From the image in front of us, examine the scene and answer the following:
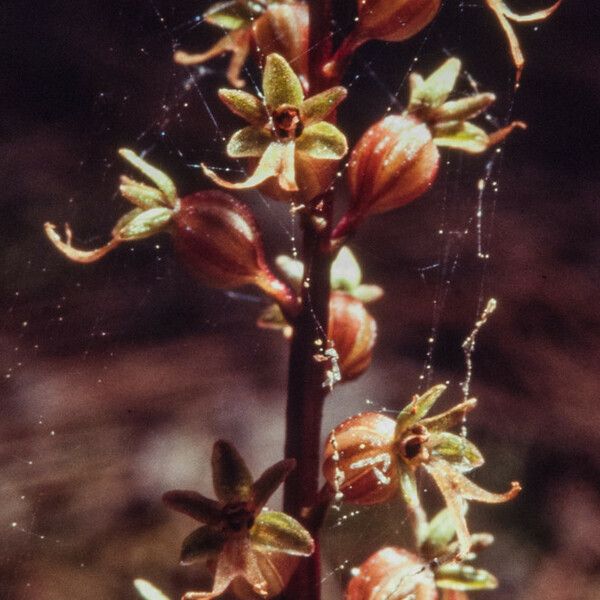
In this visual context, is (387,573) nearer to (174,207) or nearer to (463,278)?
(174,207)

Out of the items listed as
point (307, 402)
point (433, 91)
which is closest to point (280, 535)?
point (307, 402)

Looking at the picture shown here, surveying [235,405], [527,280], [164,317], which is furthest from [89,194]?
[527,280]

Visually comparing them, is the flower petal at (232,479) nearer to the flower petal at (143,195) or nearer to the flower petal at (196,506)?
the flower petal at (196,506)

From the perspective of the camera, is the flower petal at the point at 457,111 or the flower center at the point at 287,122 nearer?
the flower center at the point at 287,122

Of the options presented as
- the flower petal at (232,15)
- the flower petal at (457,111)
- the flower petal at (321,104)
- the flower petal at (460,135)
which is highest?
the flower petal at (232,15)

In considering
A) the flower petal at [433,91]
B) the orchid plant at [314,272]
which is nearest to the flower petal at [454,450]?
the orchid plant at [314,272]

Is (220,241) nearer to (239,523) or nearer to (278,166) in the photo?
(278,166)

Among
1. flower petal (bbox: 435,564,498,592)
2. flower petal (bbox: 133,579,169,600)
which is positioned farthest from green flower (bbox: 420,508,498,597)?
flower petal (bbox: 133,579,169,600)

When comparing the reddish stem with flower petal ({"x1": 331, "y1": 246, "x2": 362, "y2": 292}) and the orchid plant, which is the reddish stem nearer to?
the orchid plant
